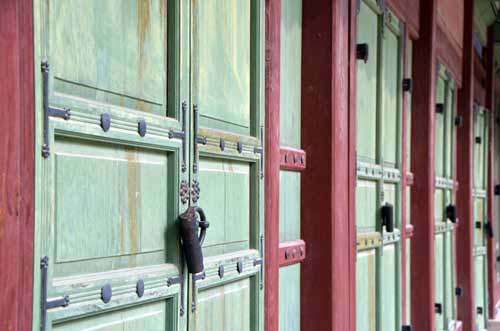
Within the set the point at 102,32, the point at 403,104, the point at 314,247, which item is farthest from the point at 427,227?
the point at 102,32

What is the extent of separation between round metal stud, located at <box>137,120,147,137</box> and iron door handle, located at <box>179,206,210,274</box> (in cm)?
28

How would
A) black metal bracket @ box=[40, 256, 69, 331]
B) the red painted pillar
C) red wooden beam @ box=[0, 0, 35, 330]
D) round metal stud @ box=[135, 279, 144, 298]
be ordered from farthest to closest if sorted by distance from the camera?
the red painted pillar
round metal stud @ box=[135, 279, 144, 298]
black metal bracket @ box=[40, 256, 69, 331]
red wooden beam @ box=[0, 0, 35, 330]

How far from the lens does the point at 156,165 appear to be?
6.68ft

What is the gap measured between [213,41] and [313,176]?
1218 millimetres

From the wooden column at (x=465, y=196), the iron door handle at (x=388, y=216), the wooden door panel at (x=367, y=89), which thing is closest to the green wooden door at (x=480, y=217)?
the wooden column at (x=465, y=196)

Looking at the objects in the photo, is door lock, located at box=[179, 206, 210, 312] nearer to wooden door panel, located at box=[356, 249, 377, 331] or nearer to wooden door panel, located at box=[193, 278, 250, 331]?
wooden door panel, located at box=[193, 278, 250, 331]

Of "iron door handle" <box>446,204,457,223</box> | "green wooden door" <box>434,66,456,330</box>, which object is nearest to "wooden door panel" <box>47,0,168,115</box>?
"green wooden door" <box>434,66,456,330</box>

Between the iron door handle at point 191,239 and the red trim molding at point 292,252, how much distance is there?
104cm

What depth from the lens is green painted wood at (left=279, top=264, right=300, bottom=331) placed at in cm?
322

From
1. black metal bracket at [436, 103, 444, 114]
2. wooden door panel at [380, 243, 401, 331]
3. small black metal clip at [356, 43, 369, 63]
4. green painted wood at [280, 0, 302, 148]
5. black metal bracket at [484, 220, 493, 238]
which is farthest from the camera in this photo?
black metal bracket at [484, 220, 493, 238]

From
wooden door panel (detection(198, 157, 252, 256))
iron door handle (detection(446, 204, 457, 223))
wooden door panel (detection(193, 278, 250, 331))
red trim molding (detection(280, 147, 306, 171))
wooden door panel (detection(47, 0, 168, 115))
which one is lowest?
wooden door panel (detection(193, 278, 250, 331))

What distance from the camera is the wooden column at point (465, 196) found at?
25.8 feet

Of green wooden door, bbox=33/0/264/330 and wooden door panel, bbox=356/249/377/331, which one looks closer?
green wooden door, bbox=33/0/264/330

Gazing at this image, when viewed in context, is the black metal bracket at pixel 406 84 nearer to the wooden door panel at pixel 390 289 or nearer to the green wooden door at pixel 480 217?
the wooden door panel at pixel 390 289
